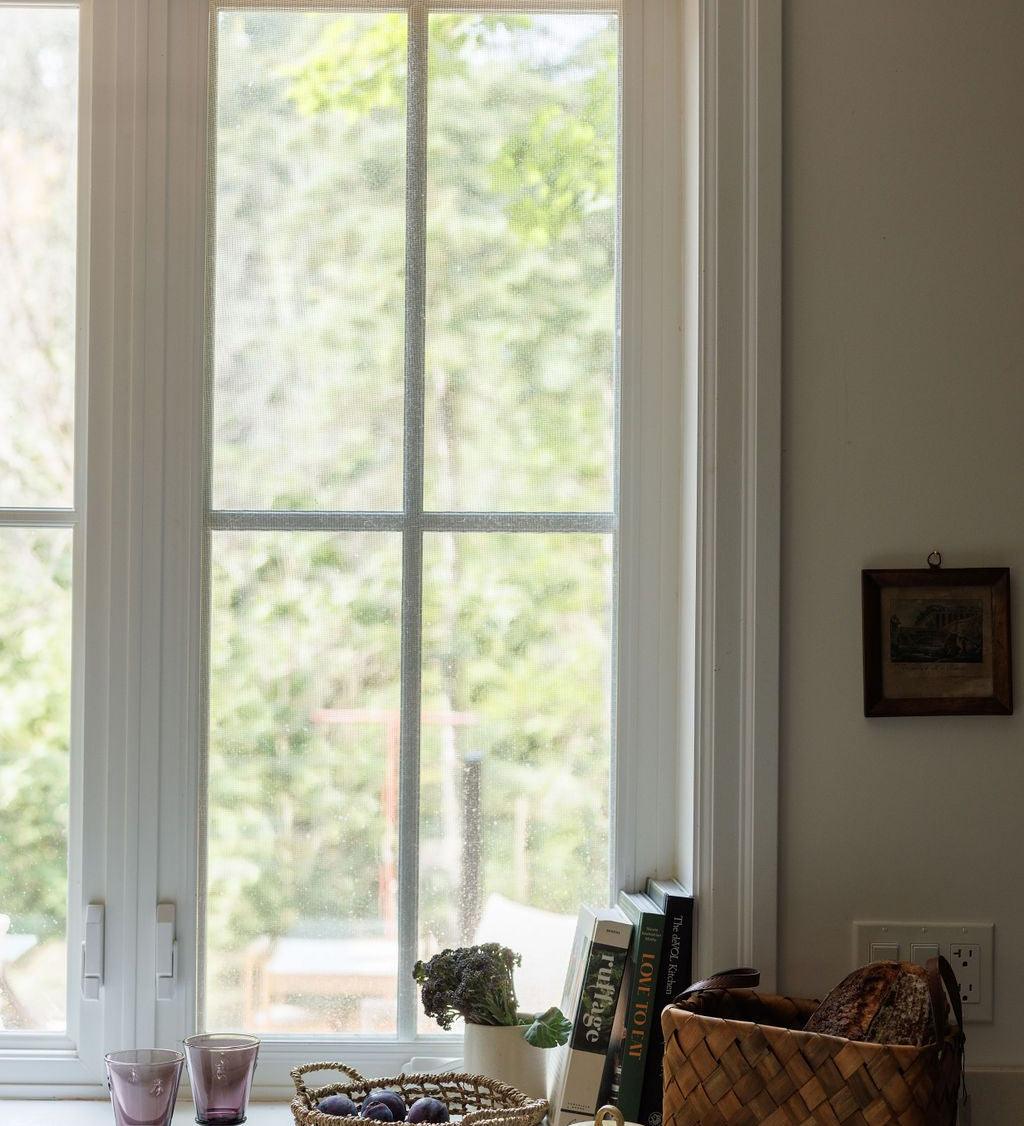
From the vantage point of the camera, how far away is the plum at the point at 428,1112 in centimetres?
135

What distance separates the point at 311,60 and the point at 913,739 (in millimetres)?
1228

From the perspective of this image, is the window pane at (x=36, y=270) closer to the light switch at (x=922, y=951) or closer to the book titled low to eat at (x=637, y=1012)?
the book titled low to eat at (x=637, y=1012)

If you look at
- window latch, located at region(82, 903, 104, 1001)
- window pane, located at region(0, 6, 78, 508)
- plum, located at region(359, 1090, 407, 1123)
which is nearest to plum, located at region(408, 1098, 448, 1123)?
plum, located at region(359, 1090, 407, 1123)

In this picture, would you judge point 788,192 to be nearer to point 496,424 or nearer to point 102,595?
point 496,424

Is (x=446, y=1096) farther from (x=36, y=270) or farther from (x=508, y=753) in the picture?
(x=36, y=270)

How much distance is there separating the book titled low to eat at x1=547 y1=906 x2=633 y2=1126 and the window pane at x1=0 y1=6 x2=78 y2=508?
0.96m

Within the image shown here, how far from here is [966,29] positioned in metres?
1.47

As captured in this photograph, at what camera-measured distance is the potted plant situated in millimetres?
1464

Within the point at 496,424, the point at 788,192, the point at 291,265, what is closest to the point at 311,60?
the point at 291,265

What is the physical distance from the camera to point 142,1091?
1347 mm

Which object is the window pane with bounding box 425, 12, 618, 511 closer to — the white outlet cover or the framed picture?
the framed picture

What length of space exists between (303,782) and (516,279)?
769mm

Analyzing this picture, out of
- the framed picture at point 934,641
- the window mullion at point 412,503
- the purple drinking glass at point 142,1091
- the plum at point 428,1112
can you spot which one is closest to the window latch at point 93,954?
the purple drinking glass at point 142,1091

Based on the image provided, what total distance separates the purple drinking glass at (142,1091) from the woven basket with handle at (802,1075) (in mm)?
573
